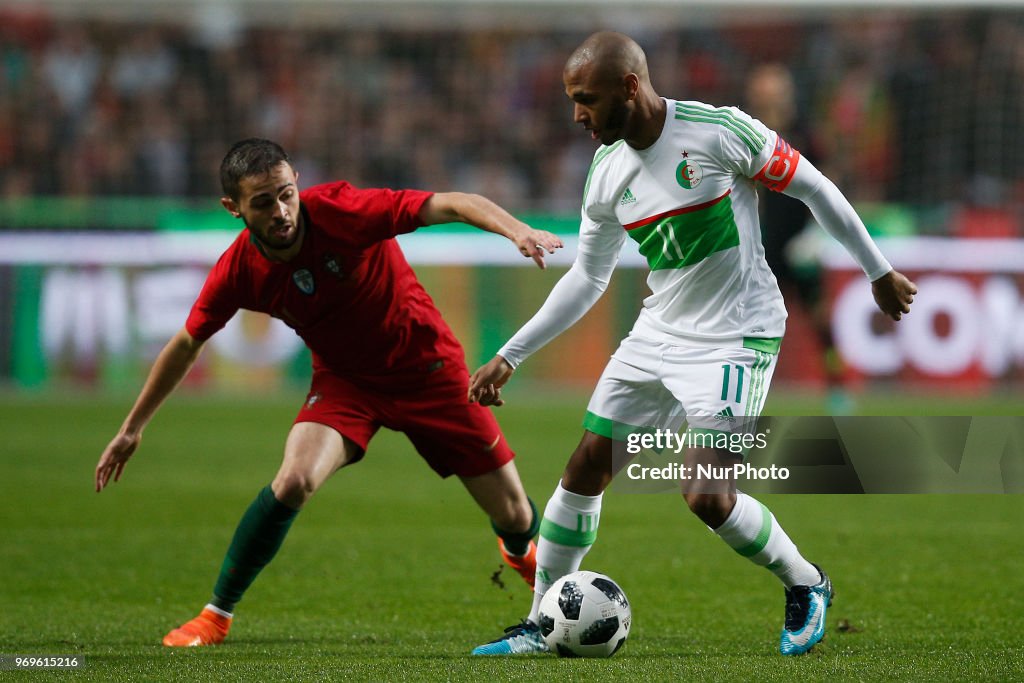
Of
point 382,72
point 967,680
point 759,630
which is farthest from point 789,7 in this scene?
point 967,680

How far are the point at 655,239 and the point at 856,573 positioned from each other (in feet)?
8.73

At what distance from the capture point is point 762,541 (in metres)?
4.93

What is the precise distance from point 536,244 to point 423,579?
2.69 m

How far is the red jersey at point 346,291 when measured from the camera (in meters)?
5.34

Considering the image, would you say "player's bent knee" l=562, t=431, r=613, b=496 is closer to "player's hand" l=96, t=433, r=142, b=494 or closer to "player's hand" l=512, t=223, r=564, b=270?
"player's hand" l=512, t=223, r=564, b=270

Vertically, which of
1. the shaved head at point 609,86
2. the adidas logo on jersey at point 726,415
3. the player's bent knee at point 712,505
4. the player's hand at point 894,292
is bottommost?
the player's bent knee at point 712,505

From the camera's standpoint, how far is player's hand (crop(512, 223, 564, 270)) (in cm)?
451

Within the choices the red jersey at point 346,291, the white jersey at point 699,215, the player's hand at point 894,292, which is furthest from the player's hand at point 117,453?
the player's hand at point 894,292

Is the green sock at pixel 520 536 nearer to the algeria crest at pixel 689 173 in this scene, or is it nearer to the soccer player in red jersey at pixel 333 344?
the soccer player in red jersey at pixel 333 344

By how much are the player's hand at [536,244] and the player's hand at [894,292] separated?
1080 millimetres

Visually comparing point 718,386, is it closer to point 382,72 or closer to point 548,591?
point 548,591

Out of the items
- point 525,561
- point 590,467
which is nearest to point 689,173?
point 590,467

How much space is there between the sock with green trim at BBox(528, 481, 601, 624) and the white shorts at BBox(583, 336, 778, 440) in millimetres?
285

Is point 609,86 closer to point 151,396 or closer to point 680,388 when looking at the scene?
point 680,388
